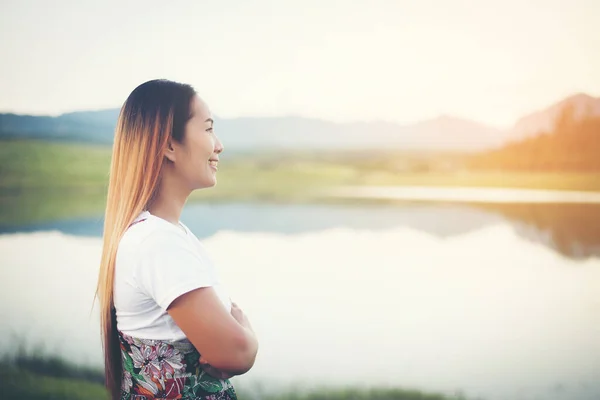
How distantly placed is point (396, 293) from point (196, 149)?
156cm

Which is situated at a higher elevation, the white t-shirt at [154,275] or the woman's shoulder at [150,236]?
the woman's shoulder at [150,236]

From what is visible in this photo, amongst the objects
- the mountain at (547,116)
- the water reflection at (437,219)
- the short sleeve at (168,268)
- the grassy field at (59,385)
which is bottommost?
the grassy field at (59,385)

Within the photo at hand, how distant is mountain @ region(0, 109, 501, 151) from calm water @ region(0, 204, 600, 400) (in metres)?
0.25

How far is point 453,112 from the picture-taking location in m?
2.42

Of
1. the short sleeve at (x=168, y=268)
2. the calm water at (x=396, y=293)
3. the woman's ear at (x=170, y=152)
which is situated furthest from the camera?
the calm water at (x=396, y=293)

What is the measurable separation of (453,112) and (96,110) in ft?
4.64

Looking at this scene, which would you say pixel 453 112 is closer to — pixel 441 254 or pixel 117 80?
pixel 441 254

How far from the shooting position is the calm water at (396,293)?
2.39 m

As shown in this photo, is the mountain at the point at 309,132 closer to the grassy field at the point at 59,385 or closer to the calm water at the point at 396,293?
the calm water at the point at 396,293

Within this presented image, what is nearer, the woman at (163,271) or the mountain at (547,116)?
the woman at (163,271)

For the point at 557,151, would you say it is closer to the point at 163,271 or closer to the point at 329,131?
the point at 329,131

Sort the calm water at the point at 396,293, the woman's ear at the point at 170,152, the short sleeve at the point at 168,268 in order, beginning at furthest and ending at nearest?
the calm water at the point at 396,293
the woman's ear at the point at 170,152
the short sleeve at the point at 168,268

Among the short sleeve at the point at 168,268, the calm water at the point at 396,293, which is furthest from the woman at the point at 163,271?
the calm water at the point at 396,293

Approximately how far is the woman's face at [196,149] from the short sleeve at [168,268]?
16cm
